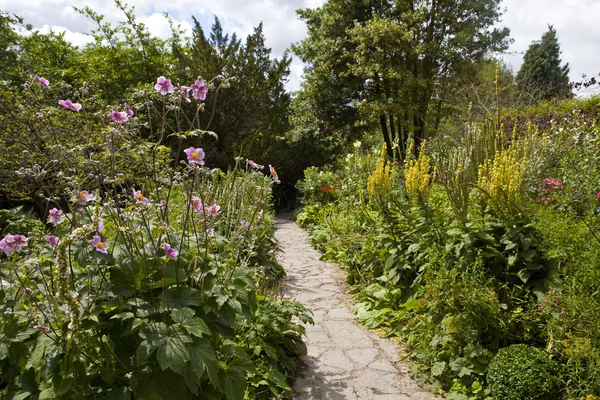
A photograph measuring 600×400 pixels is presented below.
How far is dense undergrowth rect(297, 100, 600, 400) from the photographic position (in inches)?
91.4

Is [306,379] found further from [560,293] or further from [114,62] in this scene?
[114,62]

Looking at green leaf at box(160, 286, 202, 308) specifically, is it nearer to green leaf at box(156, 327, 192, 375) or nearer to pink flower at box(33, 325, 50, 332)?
green leaf at box(156, 327, 192, 375)

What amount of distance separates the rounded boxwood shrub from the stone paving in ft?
1.54

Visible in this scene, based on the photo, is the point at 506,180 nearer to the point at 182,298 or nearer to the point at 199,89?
the point at 199,89

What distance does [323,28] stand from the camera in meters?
11.1

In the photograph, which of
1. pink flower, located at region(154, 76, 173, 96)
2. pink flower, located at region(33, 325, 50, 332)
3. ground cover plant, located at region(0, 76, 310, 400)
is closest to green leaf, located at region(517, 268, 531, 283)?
ground cover plant, located at region(0, 76, 310, 400)

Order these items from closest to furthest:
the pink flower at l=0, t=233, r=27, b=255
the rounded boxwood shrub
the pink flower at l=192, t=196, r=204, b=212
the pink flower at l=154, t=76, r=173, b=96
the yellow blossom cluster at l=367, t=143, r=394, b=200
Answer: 1. the pink flower at l=0, t=233, r=27, b=255
2. the pink flower at l=154, t=76, r=173, b=96
3. the pink flower at l=192, t=196, r=204, b=212
4. the rounded boxwood shrub
5. the yellow blossom cluster at l=367, t=143, r=394, b=200

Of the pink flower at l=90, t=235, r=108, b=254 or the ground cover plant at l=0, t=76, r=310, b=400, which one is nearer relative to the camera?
the ground cover plant at l=0, t=76, r=310, b=400

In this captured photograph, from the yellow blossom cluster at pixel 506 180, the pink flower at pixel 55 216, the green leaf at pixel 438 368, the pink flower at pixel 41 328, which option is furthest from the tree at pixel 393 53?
the pink flower at pixel 41 328

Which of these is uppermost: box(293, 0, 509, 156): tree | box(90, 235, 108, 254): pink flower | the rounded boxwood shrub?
box(293, 0, 509, 156): tree

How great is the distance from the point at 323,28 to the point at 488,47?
178 inches

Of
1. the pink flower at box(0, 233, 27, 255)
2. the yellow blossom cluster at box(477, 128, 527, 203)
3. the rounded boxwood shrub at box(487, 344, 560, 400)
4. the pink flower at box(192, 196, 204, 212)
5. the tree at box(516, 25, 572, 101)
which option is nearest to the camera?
the pink flower at box(0, 233, 27, 255)

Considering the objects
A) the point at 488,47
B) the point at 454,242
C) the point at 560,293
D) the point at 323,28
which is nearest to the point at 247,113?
the point at 323,28

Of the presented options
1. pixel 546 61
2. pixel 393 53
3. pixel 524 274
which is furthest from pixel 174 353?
pixel 546 61
